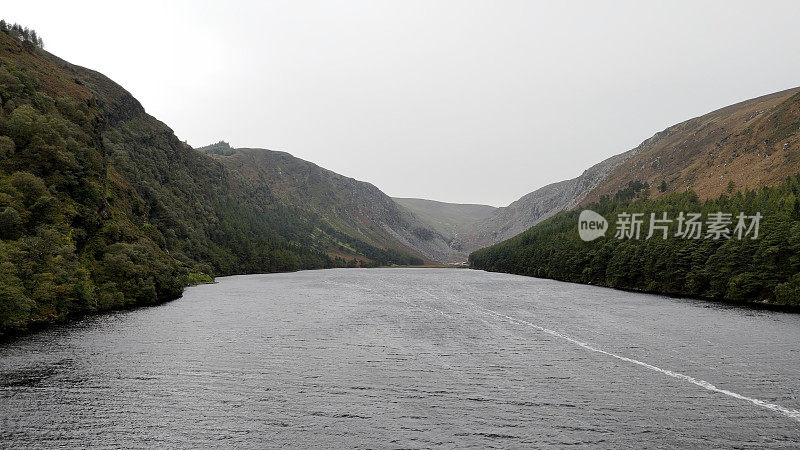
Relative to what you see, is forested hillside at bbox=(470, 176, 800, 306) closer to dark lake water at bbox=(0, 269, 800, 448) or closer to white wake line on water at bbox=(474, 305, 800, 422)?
dark lake water at bbox=(0, 269, 800, 448)

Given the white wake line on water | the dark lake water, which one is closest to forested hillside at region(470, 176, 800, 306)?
the dark lake water

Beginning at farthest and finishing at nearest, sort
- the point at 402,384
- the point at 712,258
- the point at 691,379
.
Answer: the point at 712,258 → the point at 691,379 → the point at 402,384

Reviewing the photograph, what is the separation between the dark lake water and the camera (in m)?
25.9

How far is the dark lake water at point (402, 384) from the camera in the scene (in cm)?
2589

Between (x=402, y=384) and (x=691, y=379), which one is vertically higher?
(x=691, y=379)

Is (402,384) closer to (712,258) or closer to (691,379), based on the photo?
(691,379)

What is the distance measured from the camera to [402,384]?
118 feet

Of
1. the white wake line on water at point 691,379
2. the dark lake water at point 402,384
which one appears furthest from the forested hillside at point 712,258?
the white wake line on water at point 691,379

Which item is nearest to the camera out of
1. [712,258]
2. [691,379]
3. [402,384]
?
[402,384]

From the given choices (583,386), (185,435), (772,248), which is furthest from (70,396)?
(772,248)

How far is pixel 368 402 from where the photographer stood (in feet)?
103

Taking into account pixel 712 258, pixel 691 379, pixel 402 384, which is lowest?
pixel 402 384

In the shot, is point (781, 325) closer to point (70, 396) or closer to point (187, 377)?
point (187, 377)

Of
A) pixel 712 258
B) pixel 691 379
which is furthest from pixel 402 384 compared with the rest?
pixel 712 258
